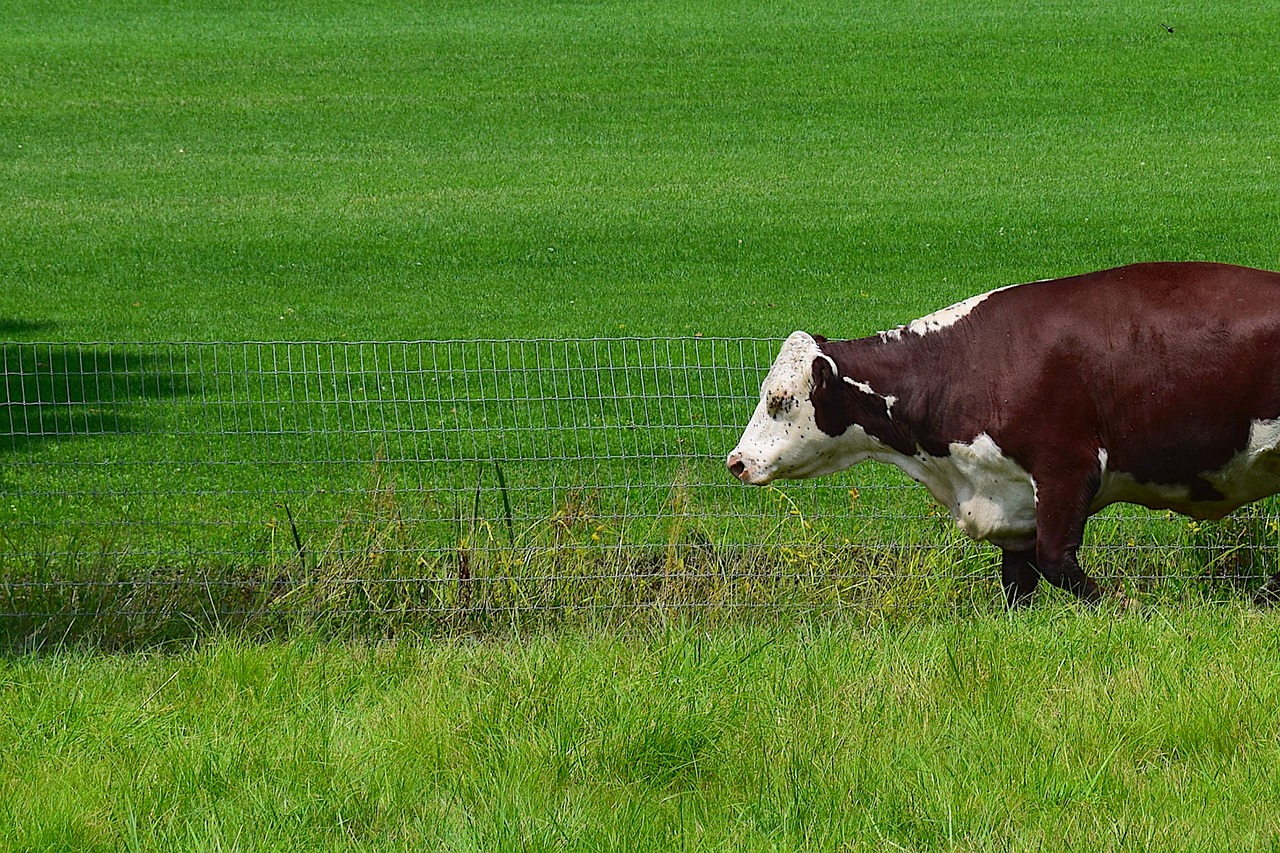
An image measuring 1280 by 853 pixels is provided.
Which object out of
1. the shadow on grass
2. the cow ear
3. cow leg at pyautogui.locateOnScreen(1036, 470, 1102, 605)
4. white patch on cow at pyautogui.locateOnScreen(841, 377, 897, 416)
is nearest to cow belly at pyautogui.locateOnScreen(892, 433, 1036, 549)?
cow leg at pyautogui.locateOnScreen(1036, 470, 1102, 605)

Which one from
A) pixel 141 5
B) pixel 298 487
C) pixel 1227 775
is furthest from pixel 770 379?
pixel 141 5

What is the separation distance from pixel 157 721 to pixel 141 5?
37537 mm

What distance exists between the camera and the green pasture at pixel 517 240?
291 inches

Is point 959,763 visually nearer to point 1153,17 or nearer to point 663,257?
point 663,257

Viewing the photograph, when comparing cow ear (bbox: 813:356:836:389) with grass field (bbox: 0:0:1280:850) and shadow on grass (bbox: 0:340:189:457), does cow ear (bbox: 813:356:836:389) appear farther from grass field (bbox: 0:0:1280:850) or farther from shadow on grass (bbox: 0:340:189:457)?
shadow on grass (bbox: 0:340:189:457)

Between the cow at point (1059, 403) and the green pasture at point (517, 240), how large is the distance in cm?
88

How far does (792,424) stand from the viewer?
648cm

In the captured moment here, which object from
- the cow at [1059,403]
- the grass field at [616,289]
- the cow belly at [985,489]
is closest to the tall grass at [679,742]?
the grass field at [616,289]

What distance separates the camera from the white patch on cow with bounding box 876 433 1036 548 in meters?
6.26

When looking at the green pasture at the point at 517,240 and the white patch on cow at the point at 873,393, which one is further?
the green pasture at the point at 517,240

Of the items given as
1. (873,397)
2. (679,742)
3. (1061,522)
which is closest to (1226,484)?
(1061,522)

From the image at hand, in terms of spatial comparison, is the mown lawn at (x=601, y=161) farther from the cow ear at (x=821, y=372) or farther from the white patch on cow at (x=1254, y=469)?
the white patch on cow at (x=1254, y=469)

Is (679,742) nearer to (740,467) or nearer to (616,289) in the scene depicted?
(740,467)

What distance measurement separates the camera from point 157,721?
17.9 feet
